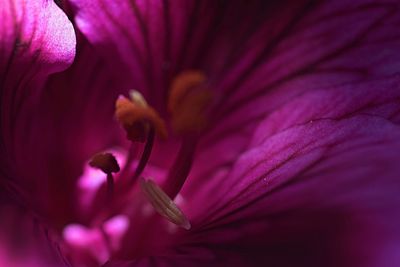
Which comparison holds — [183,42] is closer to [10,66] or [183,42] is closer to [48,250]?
[10,66]

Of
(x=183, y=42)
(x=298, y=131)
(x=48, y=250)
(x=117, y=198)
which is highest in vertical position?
(x=183, y=42)

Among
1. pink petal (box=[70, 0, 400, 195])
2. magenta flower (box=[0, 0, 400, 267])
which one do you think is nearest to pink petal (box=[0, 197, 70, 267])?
magenta flower (box=[0, 0, 400, 267])

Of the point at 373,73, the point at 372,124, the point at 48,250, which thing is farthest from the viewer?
the point at 373,73

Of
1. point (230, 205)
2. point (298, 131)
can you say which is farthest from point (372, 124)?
point (230, 205)

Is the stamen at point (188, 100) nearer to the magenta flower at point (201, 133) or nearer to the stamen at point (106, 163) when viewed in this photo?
the magenta flower at point (201, 133)

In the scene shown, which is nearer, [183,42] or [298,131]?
[298,131]

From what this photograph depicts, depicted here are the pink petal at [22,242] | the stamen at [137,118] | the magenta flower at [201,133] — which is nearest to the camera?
the pink petal at [22,242]

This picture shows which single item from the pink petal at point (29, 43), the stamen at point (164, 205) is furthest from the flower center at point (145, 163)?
the pink petal at point (29, 43)
